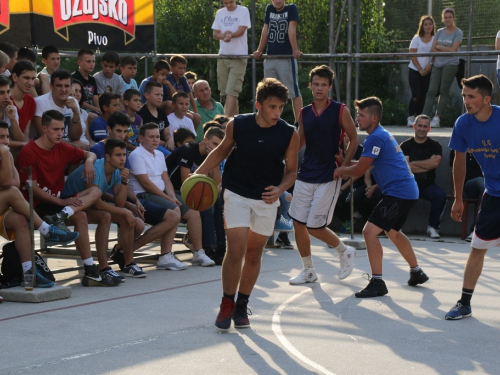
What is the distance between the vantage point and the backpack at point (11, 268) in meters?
8.80

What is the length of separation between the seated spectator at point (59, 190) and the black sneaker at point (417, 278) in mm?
3207

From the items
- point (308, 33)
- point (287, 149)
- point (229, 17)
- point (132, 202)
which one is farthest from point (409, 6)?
point (287, 149)

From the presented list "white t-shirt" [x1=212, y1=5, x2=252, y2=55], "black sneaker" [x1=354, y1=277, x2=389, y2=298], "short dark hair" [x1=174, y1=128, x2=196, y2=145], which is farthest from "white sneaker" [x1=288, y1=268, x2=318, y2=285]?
"white t-shirt" [x1=212, y1=5, x2=252, y2=55]

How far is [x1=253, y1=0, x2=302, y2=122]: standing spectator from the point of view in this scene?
1443 cm

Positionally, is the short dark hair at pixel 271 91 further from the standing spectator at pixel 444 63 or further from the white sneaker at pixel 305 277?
the standing spectator at pixel 444 63

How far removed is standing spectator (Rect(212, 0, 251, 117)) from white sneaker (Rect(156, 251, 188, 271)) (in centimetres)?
502

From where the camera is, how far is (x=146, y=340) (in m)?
7.00

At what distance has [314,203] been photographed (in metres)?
9.45

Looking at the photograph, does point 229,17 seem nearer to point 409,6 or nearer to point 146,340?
point 146,340

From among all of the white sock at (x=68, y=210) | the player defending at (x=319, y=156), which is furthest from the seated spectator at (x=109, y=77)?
the player defending at (x=319, y=156)

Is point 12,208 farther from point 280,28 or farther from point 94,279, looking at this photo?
point 280,28

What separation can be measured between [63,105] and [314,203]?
11.1ft

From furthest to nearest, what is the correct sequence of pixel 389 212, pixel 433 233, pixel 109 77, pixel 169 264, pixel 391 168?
pixel 433 233 → pixel 109 77 → pixel 169 264 → pixel 391 168 → pixel 389 212

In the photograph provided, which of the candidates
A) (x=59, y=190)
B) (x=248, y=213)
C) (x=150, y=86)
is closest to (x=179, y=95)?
(x=150, y=86)
